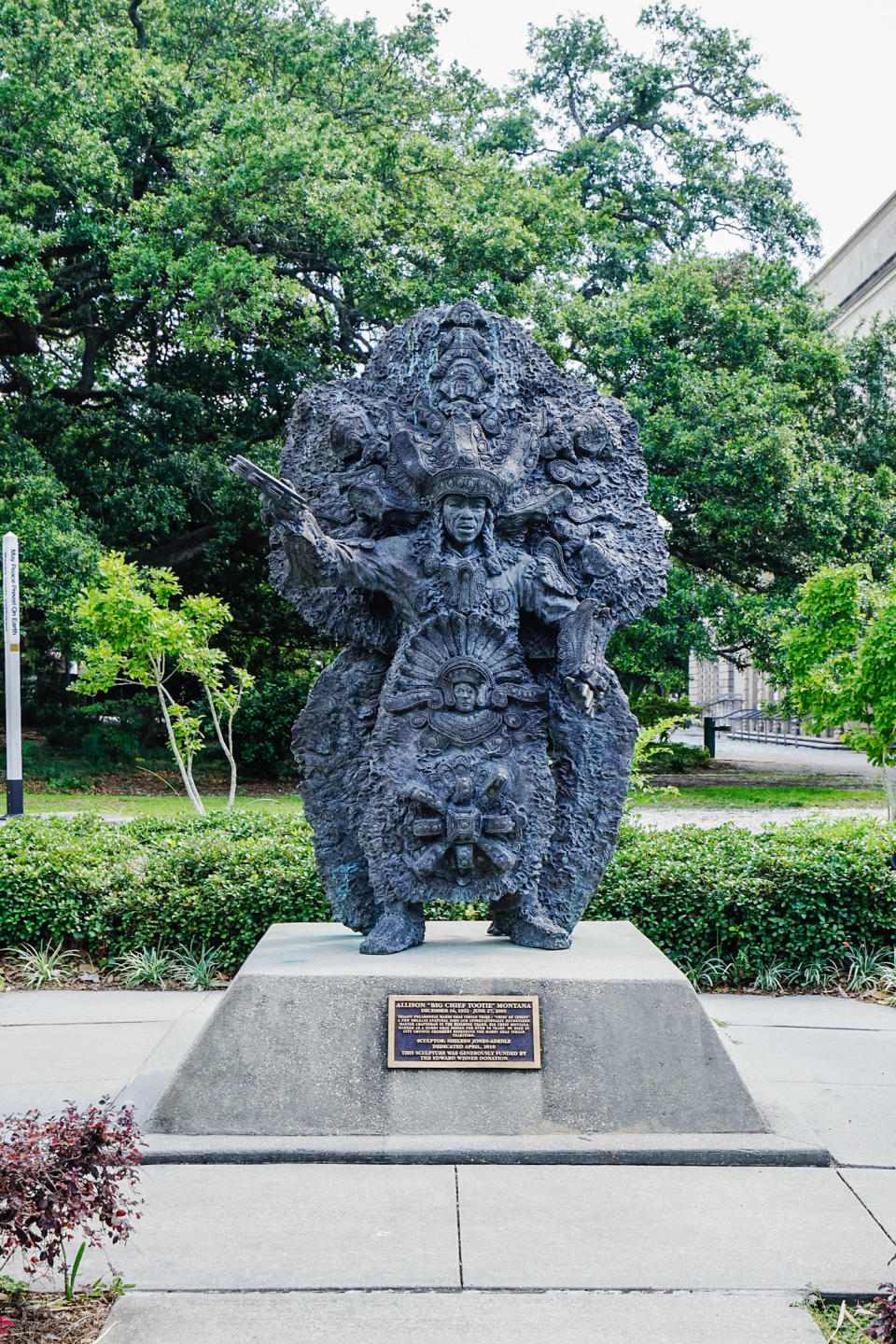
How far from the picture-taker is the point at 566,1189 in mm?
4074

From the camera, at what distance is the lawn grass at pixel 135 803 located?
49.3ft

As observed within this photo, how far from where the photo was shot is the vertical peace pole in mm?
11391

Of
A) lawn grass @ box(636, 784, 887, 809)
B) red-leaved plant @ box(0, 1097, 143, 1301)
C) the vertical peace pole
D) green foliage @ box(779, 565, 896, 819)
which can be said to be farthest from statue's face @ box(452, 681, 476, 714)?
lawn grass @ box(636, 784, 887, 809)

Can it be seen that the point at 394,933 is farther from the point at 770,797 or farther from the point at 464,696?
the point at 770,797

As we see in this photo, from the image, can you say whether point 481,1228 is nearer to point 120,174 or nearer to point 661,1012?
point 661,1012

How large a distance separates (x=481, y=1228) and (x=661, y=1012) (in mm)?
1235

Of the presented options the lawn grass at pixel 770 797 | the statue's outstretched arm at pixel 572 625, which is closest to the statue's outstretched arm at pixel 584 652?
the statue's outstretched arm at pixel 572 625

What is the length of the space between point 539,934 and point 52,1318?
2.65m

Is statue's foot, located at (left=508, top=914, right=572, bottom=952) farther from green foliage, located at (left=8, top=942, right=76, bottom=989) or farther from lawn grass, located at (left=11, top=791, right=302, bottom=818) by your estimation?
lawn grass, located at (left=11, top=791, right=302, bottom=818)

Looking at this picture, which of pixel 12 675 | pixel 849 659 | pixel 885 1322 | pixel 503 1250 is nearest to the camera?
pixel 885 1322

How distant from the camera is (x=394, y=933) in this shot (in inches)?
204

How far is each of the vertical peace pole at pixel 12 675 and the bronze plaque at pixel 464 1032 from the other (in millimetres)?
7838

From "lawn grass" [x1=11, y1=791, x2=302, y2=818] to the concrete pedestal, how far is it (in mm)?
9752

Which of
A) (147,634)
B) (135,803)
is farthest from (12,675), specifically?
(135,803)
